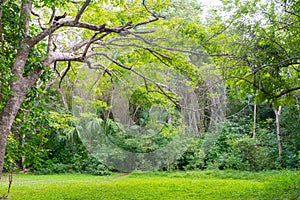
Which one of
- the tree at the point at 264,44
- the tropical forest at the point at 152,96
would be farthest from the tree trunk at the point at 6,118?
the tree at the point at 264,44

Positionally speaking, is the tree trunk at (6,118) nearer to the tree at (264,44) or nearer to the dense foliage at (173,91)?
the dense foliage at (173,91)

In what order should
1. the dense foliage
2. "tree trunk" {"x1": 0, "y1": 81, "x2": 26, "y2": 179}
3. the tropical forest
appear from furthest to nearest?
the dense foliage < the tropical forest < "tree trunk" {"x1": 0, "y1": 81, "x2": 26, "y2": 179}

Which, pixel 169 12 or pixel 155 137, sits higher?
pixel 169 12

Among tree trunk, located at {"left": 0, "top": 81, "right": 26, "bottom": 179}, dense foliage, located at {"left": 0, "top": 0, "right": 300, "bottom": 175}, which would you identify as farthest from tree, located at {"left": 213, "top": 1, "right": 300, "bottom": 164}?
tree trunk, located at {"left": 0, "top": 81, "right": 26, "bottom": 179}

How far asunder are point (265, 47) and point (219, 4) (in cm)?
189

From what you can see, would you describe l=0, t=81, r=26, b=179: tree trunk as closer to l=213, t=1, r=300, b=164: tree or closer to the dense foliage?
the dense foliage

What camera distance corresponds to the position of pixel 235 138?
998 cm

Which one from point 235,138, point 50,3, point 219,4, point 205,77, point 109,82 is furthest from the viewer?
point 235,138

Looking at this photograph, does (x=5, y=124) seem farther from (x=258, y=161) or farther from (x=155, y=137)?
(x=258, y=161)

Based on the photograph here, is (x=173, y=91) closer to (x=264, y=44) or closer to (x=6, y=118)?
(x=264, y=44)

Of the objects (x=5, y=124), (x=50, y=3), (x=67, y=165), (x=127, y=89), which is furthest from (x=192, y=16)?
(x=67, y=165)

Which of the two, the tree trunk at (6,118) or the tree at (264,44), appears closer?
the tree trunk at (6,118)

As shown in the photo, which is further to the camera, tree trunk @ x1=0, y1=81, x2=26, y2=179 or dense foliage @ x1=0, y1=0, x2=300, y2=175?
dense foliage @ x1=0, y1=0, x2=300, y2=175

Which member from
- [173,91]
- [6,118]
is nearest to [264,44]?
[173,91]
